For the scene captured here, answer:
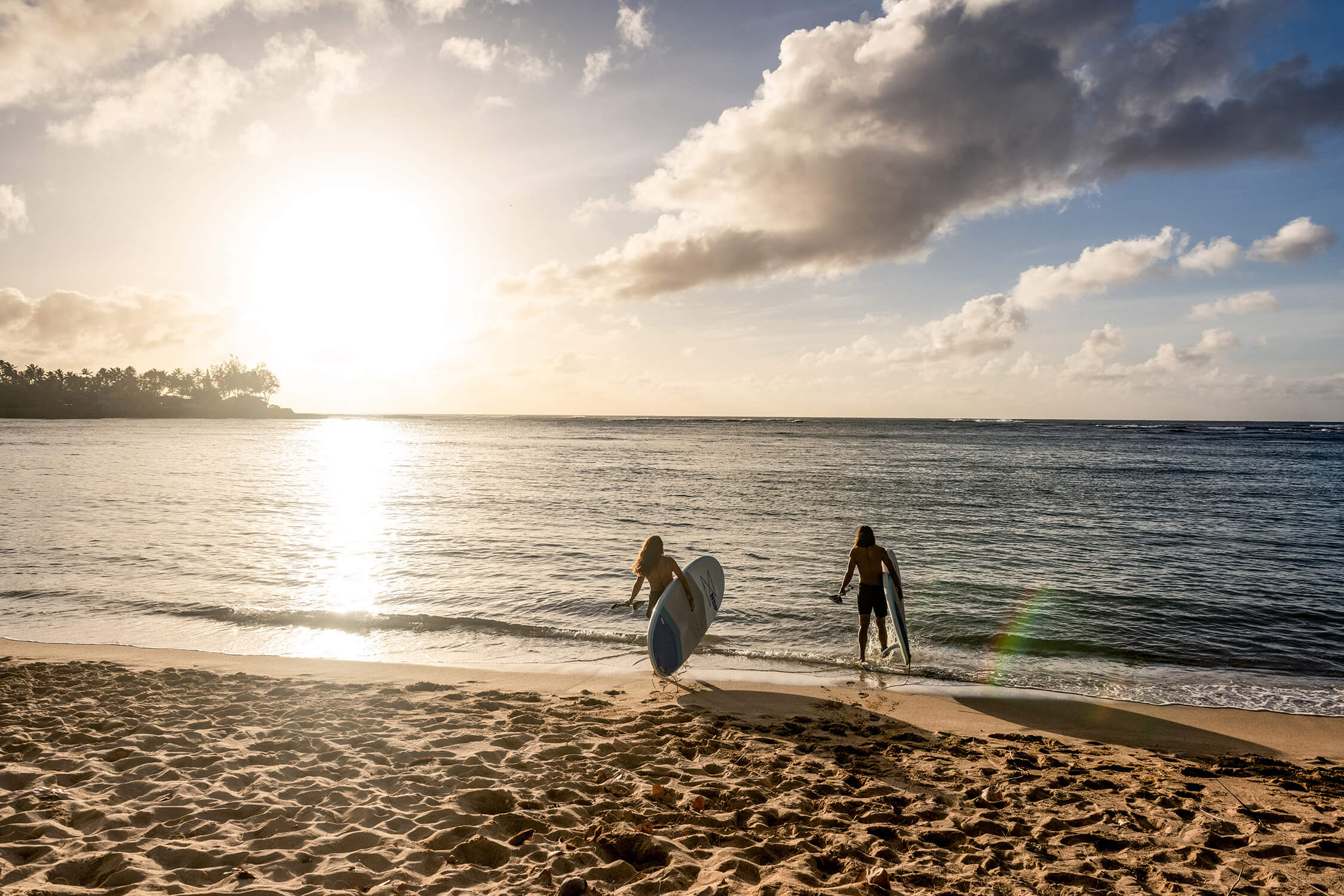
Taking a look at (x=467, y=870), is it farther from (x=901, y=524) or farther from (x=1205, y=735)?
(x=901, y=524)

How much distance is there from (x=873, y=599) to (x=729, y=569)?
679 centimetres

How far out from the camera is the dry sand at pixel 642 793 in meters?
4.46

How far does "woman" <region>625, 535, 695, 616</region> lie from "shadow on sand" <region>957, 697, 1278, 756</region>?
13.2 ft

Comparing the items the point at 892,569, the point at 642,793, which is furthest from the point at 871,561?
the point at 642,793

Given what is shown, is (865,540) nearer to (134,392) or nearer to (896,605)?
(896,605)

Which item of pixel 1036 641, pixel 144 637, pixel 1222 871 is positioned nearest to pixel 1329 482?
pixel 1036 641

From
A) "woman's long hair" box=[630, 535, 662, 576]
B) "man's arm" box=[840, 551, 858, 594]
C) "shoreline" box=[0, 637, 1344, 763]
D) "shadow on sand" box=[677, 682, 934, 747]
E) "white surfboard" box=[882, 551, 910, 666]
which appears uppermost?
"woman's long hair" box=[630, 535, 662, 576]

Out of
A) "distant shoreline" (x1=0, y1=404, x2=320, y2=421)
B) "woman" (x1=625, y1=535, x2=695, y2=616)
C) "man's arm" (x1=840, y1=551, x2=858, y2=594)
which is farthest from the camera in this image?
"distant shoreline" (x1=0, y1=404, x2=320, y2=421)

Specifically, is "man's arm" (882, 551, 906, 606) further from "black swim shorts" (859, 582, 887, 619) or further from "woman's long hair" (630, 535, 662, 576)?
"woman's long hair" (630, 535, 662, 576)

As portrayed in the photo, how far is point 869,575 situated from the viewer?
Answer: 10.1 meters

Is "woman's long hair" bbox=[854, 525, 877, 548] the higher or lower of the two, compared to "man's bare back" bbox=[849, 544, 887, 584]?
higher

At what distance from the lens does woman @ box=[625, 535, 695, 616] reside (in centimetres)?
945

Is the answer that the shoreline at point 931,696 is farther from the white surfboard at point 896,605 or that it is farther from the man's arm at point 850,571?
the man's arm at point 850,571

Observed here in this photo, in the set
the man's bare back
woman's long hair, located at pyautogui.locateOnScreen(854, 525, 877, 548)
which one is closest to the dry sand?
the man's bare back
